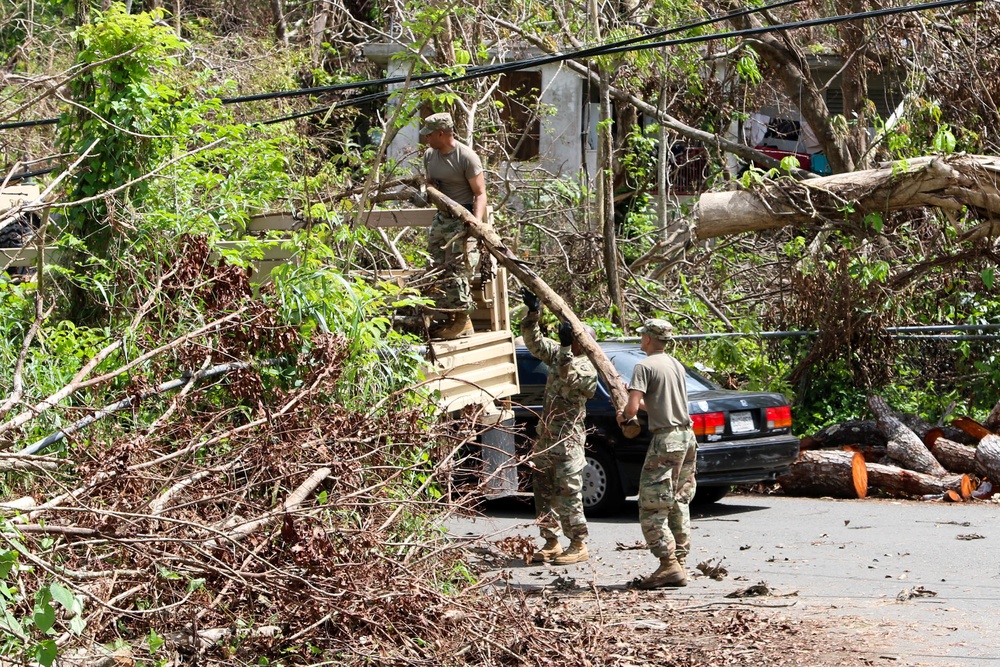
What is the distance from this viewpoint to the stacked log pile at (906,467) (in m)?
11.8

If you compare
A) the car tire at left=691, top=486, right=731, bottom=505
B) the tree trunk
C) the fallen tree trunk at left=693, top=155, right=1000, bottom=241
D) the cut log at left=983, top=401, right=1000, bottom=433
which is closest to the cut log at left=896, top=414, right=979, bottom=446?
the cut log at left=983, top=401, right=1000, bottom=433

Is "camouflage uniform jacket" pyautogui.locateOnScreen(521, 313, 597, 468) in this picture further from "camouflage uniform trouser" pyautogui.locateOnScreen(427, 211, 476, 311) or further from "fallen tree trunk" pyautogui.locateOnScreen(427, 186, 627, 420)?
"camouflage uniform trouser" pyautogui.locateOnScreen(427, 211, 476, 311)

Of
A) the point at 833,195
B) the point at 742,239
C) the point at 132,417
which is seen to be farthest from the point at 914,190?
the point at 132,417

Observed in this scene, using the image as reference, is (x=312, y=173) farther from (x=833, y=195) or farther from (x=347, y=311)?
(x=347, y=311)

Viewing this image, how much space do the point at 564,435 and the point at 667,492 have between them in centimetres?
107

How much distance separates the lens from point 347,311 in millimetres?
7156

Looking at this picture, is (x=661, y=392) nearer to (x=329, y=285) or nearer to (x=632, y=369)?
(x=329, y=285)

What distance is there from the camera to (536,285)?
8523 millimetres

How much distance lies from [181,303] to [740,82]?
13906 mm

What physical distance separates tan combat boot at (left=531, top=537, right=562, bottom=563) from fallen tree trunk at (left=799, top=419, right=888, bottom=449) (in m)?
5.51

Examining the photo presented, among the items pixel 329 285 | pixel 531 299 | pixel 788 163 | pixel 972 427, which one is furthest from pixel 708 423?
pixel 329 285

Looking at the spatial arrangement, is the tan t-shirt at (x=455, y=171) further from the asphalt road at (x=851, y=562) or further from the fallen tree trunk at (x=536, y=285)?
the asphalt road at (x=851, y=562)

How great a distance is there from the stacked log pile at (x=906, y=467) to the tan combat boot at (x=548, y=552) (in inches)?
139

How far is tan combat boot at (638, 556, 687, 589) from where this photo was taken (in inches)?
309
